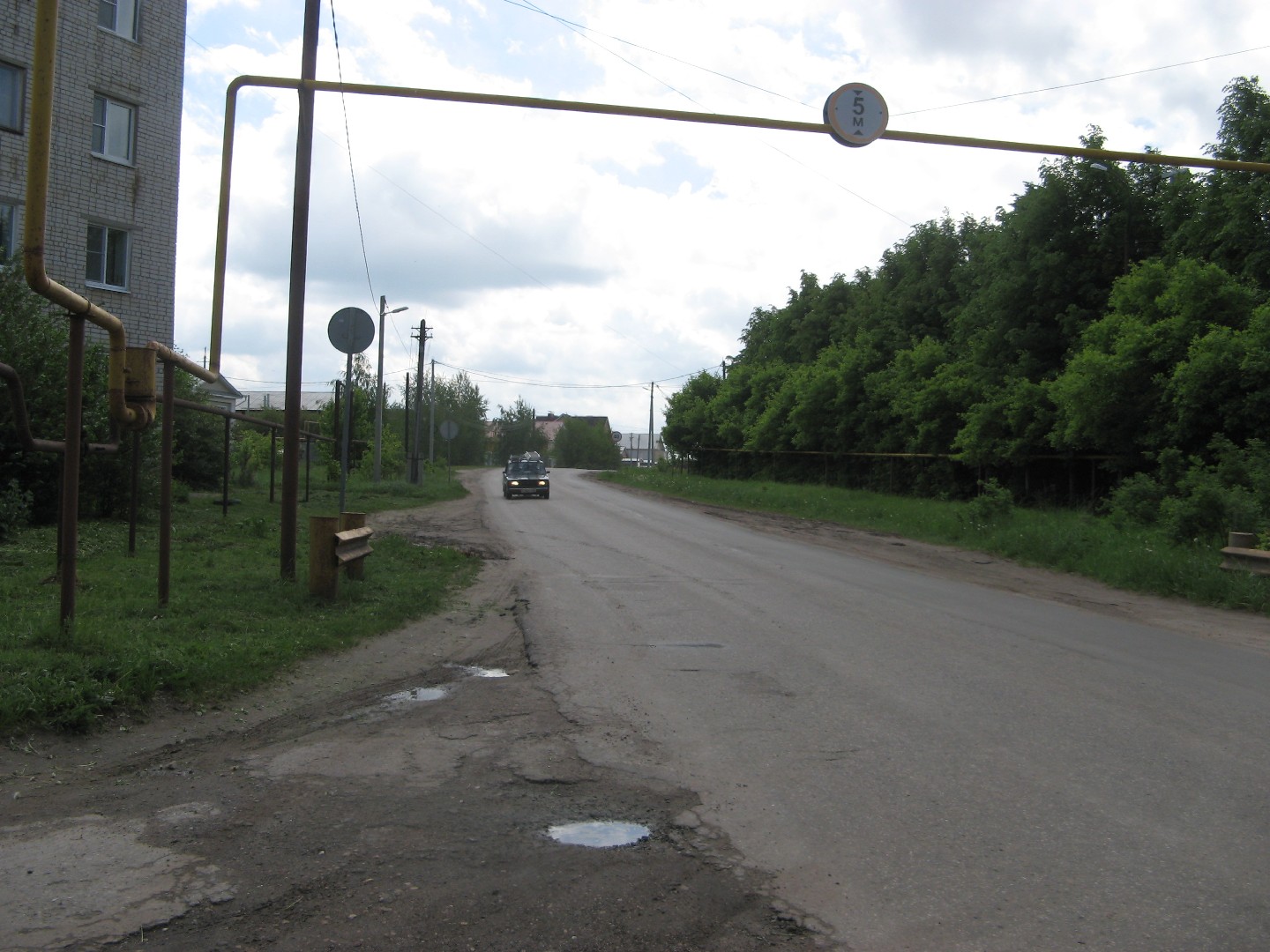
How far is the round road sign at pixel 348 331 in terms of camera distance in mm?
11508

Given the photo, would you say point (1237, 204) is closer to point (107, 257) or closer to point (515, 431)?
point (107, 257)

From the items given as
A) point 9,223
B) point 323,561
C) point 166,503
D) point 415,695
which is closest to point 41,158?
point 166,503

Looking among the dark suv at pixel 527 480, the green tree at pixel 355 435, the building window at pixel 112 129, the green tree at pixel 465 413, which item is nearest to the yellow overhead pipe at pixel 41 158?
the building window at pixel 112 129

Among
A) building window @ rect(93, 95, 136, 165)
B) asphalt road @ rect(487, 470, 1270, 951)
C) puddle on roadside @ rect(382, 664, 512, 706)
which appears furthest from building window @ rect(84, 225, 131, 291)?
puddle on roadside @ rect(382, 664, 512, 706)

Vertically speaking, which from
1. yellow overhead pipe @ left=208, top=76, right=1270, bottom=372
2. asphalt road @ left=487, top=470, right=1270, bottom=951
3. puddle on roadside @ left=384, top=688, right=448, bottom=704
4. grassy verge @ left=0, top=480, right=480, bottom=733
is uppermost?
yellow overhead pipe @ left=208, top=76, right=1270, bottom=372

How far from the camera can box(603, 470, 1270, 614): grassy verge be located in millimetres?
14039

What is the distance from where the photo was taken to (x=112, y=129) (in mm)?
26125

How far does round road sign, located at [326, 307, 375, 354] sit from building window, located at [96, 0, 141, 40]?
1917cm

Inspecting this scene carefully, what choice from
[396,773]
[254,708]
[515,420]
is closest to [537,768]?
[396,773]

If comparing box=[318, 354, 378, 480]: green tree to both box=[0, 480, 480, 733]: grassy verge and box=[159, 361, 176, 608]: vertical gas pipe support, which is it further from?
box=[159, 361, 176, 608]: vertical gas pipe support

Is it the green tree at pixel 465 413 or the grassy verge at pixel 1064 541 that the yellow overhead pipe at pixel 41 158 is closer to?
the grassy verge at pixel 1064 541

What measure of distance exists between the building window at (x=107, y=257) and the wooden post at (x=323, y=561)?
61.7 feet

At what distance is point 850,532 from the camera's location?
2591cm

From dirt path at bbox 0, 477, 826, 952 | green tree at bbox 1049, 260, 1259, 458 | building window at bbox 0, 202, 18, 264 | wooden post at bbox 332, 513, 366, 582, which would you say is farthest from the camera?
building window at bbox 0, 202, 18, 264
